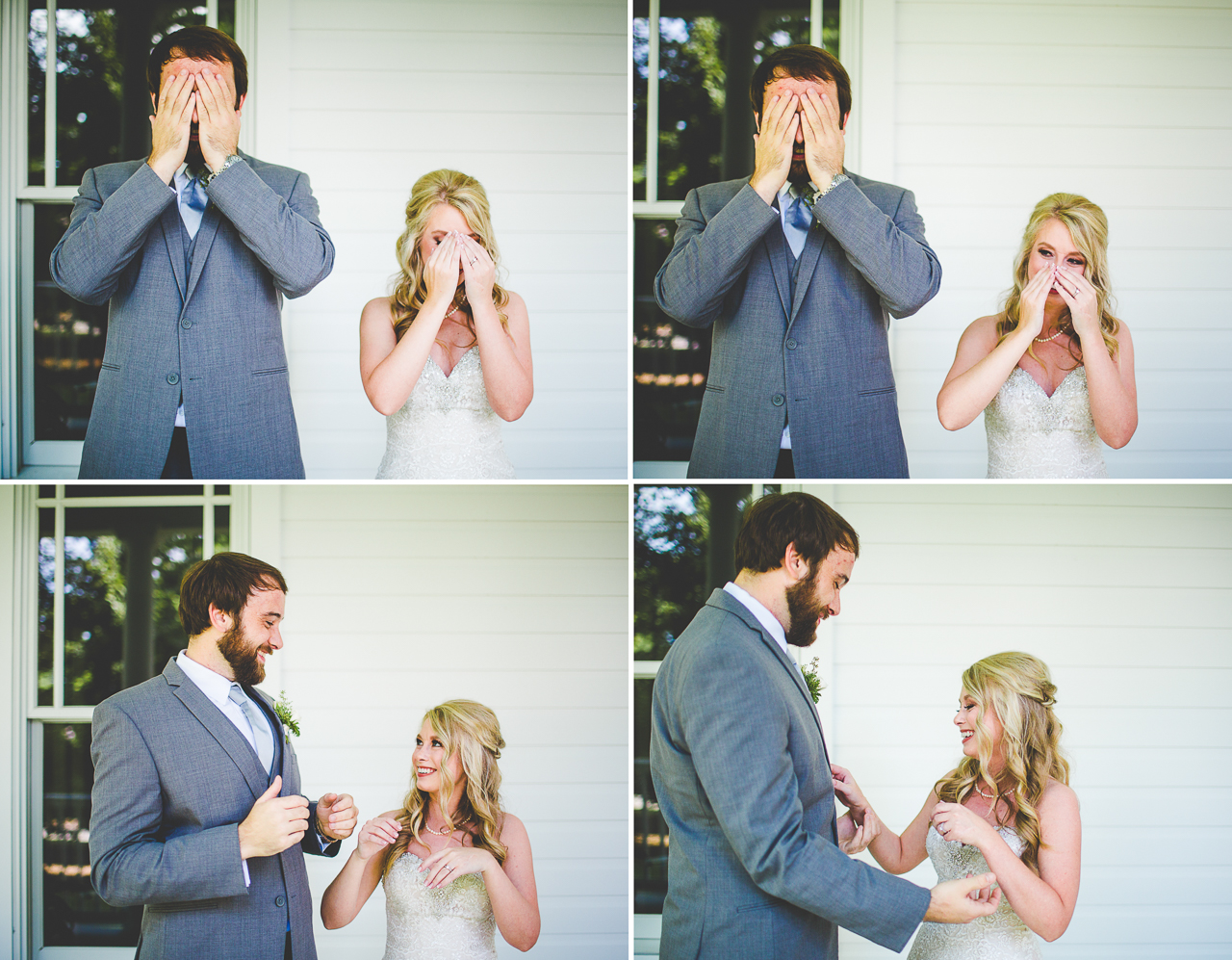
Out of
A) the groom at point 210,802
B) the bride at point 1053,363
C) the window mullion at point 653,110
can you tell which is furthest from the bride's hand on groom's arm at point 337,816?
the window mullion at point 653,110

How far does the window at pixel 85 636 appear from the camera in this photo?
3.79m

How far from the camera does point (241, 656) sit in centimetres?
283

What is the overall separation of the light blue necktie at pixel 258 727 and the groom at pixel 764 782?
40.3 inches

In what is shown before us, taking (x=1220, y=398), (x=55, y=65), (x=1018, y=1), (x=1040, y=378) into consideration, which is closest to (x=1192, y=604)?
(x=1220, y=398)

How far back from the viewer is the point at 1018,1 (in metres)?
3.84

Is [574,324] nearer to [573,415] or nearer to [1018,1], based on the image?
[573,415]

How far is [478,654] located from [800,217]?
1848 millimetres

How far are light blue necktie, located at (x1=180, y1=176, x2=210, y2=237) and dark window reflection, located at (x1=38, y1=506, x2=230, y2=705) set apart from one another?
4.05 feet

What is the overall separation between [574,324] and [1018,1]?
74.6 inches

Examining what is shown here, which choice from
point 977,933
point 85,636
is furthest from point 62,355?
point 977,933

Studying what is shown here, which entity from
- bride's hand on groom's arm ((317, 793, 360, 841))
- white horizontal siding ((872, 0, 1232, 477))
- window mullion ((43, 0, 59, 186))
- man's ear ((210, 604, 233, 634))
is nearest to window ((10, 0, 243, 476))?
window mullion ((43, 0, 59, 186))

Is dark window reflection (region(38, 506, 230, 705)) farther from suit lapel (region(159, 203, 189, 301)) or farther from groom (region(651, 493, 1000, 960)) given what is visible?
groom (region(651, 493, 1000, 960))

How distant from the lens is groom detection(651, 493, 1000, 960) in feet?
7.38

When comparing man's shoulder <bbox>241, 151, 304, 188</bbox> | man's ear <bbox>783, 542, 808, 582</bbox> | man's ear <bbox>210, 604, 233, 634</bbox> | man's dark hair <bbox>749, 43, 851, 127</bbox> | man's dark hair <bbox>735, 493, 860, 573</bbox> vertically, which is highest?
man's dark hair <bbox>749, 43, 851, 127</bbox>
